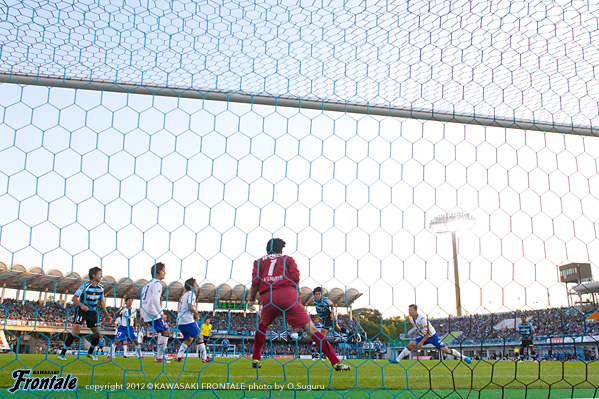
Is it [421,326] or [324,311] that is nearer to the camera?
[421,326]

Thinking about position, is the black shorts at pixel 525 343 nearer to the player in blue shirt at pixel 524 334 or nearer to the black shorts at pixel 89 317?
the player in blue shirt at pixel 524 334

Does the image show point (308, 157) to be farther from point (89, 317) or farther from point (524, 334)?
point (524, 334)

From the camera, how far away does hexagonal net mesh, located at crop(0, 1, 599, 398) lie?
306 centimetres

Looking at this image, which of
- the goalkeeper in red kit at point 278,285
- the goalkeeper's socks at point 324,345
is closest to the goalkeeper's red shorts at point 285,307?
the goalkeeper in red kit at point 278,285

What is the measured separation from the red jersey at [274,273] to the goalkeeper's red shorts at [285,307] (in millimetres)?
70

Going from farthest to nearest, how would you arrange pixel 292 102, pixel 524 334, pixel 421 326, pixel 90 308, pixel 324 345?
pixel 524 334 < pixel 421 326 < pixel 90 308 < pixel 324 345 < pixel 292 102

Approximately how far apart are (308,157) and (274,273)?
40.1 inches

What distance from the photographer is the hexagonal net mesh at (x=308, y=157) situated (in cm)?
306

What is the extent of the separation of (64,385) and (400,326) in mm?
2599

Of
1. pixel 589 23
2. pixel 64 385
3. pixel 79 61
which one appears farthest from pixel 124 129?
pixel 589 23

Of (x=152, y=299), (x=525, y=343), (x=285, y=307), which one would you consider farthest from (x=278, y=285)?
(x=525, y=343)

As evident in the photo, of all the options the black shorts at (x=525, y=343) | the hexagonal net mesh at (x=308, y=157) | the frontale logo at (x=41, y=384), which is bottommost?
the black shorts at (x=525, y=343)

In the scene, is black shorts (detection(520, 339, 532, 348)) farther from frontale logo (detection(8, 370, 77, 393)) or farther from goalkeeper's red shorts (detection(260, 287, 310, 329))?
frontale logo (detection(8, 370, 77, 393))

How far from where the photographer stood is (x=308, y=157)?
11.6 ft
